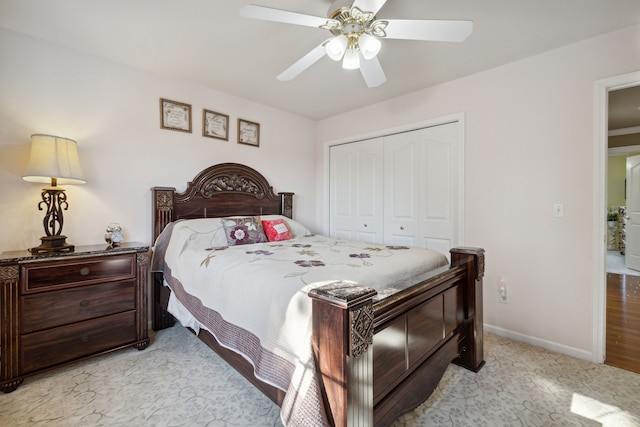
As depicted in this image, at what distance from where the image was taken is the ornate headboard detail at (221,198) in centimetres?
267

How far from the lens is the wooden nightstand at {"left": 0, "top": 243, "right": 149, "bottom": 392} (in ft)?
5.63

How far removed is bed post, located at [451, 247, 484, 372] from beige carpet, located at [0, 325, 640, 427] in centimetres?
10

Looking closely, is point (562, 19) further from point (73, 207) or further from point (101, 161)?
point (73, 207)

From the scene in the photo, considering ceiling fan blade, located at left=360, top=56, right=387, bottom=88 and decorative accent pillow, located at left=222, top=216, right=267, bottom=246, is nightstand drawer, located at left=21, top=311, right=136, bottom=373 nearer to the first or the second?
decorative accent pillow, located at left=222, top=216, right=267, bottom=246

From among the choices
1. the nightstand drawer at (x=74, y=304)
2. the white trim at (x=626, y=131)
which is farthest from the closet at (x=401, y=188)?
the white trim at (x=626, y=131)

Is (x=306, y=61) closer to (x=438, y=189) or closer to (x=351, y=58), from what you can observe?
(x=351, y=58)

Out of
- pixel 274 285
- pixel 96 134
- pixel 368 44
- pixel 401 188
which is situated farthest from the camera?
pixel 401 188

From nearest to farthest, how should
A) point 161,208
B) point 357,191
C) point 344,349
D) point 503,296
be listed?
point 344,349, point 503,296, point 161,208, point 357,191

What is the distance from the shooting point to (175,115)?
111 inches

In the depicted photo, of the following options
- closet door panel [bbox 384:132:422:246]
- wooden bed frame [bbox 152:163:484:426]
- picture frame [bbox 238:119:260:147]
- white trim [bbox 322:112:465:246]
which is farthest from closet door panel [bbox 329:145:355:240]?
wooden bed frame [bbox 152:163:484:426]

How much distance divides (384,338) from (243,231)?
5.91ft

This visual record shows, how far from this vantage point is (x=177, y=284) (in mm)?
2117

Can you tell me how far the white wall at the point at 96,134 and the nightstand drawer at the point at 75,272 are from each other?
0.49m

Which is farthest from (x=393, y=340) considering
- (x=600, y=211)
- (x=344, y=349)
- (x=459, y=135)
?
(x=459, y=135)
